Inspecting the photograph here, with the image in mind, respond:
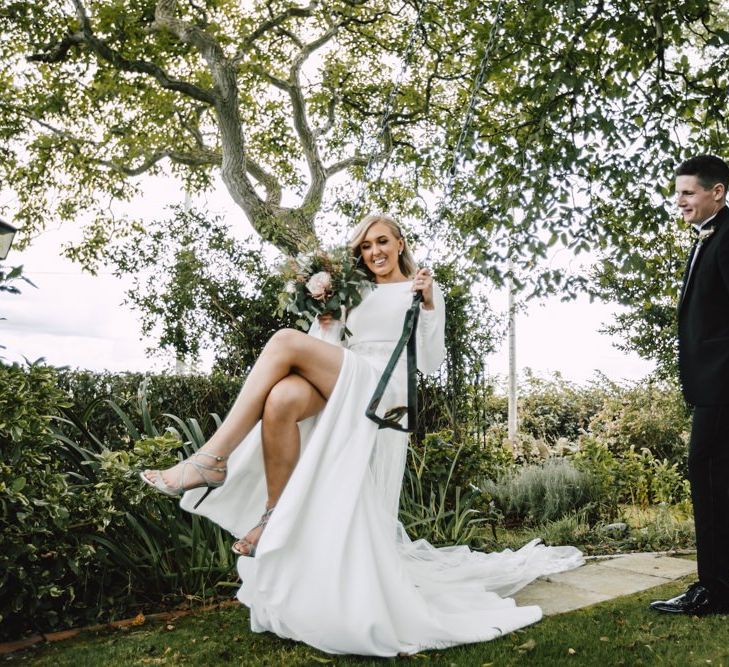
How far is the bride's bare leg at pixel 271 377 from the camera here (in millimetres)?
3012

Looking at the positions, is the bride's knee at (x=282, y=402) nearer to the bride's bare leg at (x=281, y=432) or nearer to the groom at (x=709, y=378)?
the bride's bare leg at (x=281, y=432)

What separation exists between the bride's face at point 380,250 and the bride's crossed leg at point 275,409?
845 mm

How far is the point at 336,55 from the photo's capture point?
41.8ft

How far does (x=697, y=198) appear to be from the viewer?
11.3ft

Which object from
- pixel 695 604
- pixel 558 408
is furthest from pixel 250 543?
pixel 558 408

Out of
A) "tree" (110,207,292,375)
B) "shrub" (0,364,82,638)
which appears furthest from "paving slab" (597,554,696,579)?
"tree" (110,207,292,375)

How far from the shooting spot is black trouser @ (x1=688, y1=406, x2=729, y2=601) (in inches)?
132

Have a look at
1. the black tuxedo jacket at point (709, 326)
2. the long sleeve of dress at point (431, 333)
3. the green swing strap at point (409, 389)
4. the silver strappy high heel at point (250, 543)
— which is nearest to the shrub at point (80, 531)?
the silver strappy high heel at point (250, 543)

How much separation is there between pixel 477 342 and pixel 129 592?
5474 mm

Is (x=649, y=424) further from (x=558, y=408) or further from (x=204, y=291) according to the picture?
(x=204, y=291)

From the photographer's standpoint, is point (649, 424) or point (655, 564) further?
point (649, 424)

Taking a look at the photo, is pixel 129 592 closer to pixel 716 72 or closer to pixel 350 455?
pixel 350 455

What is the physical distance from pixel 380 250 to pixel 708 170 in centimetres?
174

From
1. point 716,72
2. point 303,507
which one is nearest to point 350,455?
point 303,507
